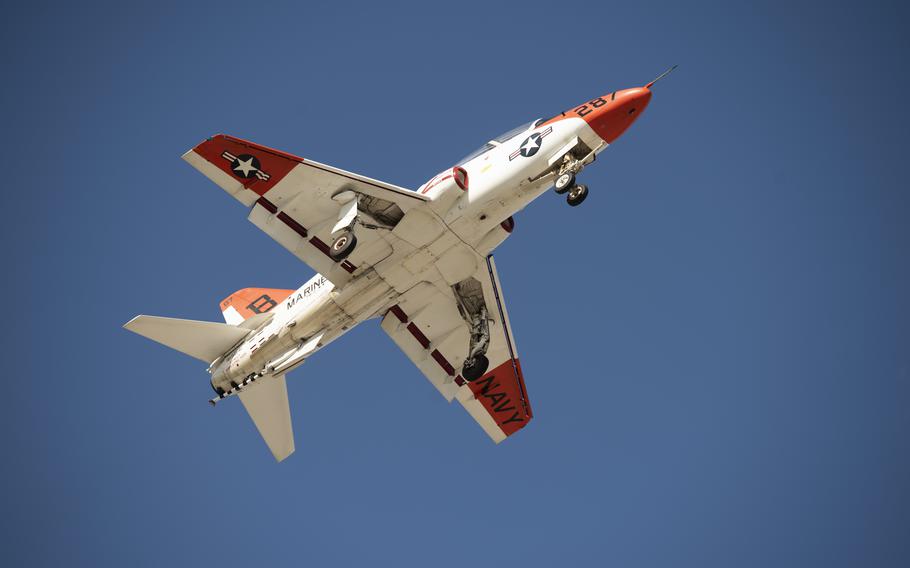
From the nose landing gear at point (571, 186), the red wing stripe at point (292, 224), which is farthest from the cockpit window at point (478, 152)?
the red wing stripe at point (292, 224)

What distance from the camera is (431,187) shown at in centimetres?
2373

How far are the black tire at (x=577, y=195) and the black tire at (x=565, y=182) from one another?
194mm

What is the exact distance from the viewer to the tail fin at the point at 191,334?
25797mm

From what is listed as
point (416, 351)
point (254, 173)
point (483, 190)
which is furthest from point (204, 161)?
point (416, 351)

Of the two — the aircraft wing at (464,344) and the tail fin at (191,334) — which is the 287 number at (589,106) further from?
the tail fin at (191,334)

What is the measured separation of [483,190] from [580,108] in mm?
3701

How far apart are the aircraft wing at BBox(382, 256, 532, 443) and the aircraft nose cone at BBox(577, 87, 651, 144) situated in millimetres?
5634

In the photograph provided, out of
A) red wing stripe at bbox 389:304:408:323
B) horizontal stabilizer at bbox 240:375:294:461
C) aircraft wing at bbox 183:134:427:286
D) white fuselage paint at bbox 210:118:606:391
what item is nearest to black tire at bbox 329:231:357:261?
aircraft wing at bbox 183:134:427:286

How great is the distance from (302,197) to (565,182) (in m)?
7.74

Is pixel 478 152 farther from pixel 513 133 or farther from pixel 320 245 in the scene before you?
pixel 320 245

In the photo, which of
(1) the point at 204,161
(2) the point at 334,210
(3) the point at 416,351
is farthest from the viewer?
(3) the point at 416,351

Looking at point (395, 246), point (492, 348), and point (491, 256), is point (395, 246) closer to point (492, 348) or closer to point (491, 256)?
point (491, 256)

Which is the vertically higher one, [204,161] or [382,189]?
[204,161]

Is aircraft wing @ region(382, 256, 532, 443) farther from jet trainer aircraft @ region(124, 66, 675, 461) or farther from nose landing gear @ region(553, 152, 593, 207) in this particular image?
nose landing gear @ region(553, 152, 593, 207)
